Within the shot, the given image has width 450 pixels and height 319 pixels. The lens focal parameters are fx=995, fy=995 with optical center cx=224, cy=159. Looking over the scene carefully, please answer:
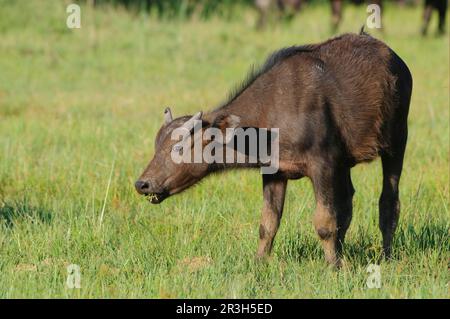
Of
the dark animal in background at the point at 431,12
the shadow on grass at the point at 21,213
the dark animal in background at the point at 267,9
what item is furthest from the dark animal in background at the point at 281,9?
the shadow on grass at the point at 21,213

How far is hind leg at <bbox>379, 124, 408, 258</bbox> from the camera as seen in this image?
663 centimetres

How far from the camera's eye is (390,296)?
17.4ft

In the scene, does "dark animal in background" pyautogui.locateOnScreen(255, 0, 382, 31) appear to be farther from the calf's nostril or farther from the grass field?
the calf's nostril

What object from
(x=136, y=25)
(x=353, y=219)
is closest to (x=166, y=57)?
(x=136, y=25)

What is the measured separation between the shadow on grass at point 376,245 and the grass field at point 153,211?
0.01 m

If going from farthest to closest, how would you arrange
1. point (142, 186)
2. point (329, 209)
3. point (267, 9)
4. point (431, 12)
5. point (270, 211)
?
point (267, 9) < point (431, 12) < point (270, 211) < point (329, 209) < point (142, 186)

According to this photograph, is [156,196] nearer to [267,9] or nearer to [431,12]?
[431,12]

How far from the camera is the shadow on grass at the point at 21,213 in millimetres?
7086

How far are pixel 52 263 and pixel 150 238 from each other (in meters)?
0.75

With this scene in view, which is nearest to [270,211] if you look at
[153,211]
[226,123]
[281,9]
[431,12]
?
[226,123]

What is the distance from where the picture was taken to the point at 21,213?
24.0 feet

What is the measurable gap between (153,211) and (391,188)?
1.84m
